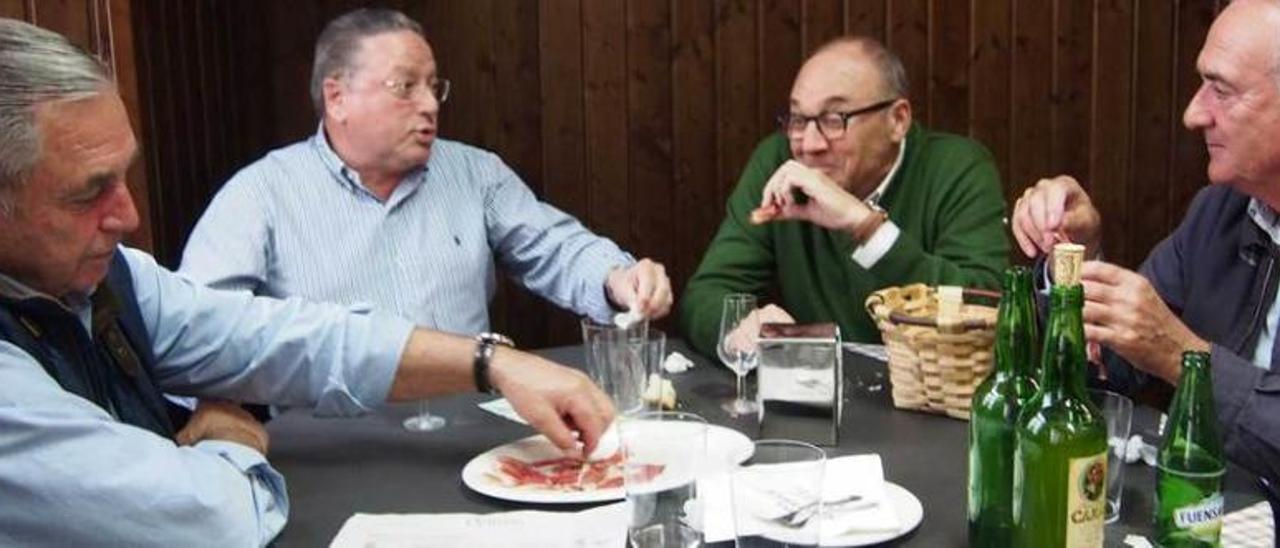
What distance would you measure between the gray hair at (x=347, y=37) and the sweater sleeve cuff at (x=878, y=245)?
3.82 ft

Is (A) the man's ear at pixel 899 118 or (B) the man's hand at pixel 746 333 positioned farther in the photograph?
(A) the man's ear at pixel 899 118

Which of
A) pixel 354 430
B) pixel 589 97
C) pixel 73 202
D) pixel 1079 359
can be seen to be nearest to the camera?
pixel 1079 359

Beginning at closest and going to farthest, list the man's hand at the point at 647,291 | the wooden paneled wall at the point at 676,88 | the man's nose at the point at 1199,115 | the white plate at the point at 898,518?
the white plate at the point at 898,518 → the man's nose at the point at 1199,115 → the man's hand at the point at 647,291 → the wooden paneled wall at the point at 676,88

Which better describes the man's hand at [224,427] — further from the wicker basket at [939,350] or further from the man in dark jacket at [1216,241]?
the man in dark jacket at [1216,241]

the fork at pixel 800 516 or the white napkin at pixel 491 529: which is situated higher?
the fork at pixel 800 516

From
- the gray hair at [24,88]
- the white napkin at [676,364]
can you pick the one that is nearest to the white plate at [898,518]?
the white napkin at [676,364]

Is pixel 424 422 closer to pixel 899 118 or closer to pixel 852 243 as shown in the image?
pixel 852 243

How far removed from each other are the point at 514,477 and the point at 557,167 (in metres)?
2.24

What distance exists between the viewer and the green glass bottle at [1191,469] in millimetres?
1276

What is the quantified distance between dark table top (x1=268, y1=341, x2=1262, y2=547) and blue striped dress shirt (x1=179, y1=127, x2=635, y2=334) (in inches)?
31.5

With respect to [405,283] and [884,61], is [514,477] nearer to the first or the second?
[405,283]

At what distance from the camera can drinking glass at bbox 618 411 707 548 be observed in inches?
55.0

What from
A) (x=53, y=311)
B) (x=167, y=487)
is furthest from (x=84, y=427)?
(x=53, y=311)

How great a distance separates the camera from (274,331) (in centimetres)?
187
